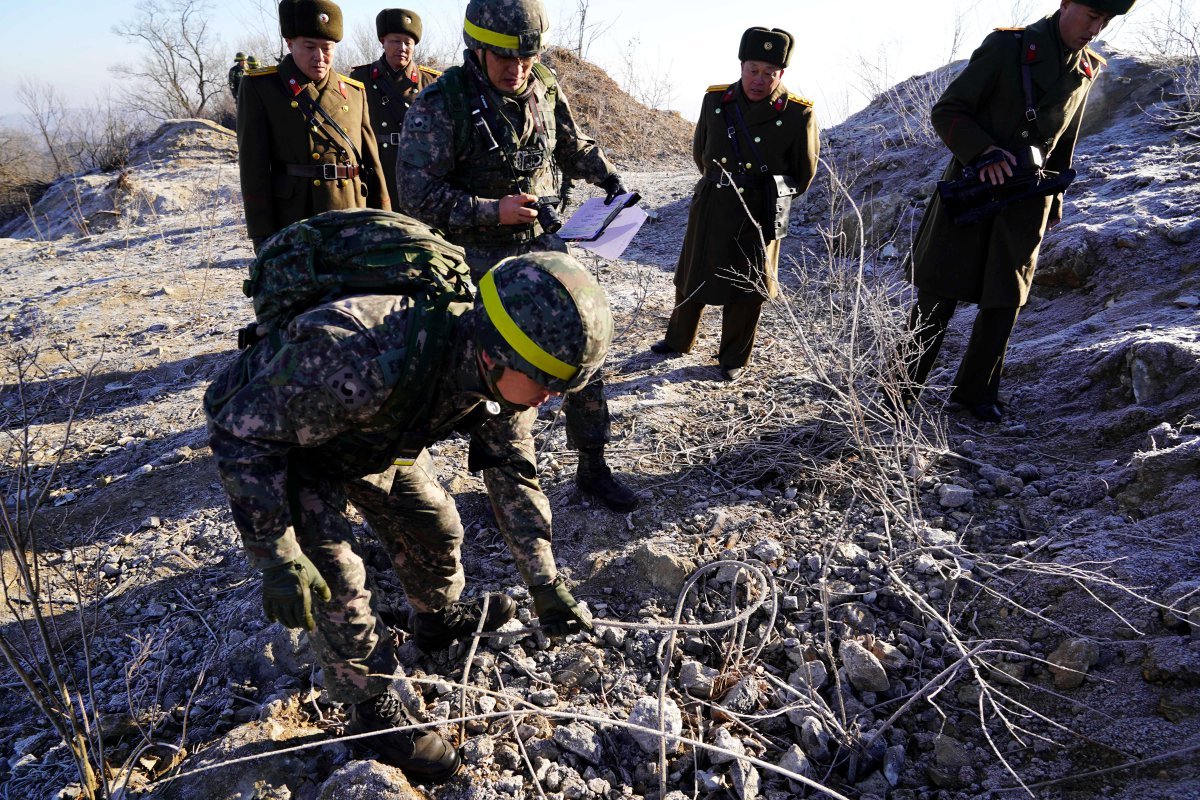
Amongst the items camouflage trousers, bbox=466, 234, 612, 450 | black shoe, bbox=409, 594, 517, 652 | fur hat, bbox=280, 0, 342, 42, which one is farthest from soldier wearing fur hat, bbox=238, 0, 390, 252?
black shoe, bbox=409, 594, 517, 652

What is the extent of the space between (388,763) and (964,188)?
3079mm

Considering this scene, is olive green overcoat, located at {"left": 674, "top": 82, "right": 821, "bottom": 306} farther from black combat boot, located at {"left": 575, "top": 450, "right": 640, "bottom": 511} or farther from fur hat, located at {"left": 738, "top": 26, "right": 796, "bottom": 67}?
black combat boot, located at {"left": 575, "top": 450, "right": 640, "bottom": 511}

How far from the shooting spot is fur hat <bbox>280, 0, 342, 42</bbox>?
3.15 meters

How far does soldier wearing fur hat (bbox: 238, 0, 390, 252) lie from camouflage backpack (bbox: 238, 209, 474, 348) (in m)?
1.85

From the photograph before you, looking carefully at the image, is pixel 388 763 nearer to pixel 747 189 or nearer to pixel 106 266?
pixel 747 189

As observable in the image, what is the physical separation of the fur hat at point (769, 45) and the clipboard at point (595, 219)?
111 cm

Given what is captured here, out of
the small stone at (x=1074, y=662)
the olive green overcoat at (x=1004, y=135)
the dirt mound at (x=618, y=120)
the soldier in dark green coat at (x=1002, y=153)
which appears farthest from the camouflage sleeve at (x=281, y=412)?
the dirt mound at (x=618, y=120)

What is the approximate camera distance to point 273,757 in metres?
1.91

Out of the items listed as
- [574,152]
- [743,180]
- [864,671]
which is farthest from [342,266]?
[743,180]

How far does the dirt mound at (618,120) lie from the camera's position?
11.9 meters

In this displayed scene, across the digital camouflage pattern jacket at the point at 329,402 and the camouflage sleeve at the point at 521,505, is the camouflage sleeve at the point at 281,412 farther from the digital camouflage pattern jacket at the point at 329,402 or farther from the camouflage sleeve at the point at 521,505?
the camouflage sleeve at the point at 521,505

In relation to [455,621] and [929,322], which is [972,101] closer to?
[929,322]

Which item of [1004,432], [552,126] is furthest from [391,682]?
[1004,432]

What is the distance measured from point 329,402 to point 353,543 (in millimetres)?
511
